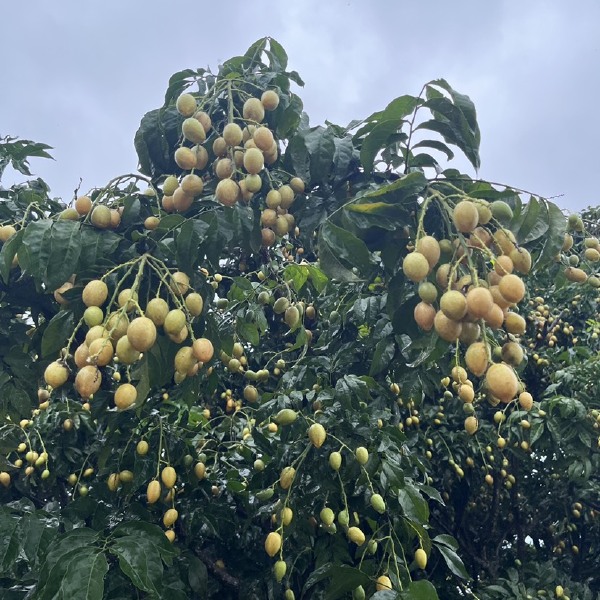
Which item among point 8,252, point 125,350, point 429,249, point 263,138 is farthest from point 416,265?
point 8,252

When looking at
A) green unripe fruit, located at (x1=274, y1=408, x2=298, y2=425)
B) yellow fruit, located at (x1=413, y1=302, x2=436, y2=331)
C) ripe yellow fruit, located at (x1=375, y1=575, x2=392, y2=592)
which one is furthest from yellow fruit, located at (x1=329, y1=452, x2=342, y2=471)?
yellow fruit, located at (x1=413, y1=302, x2=436, y2=331)

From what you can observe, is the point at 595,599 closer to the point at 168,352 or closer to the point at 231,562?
the point at 231,562

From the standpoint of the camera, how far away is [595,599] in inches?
149

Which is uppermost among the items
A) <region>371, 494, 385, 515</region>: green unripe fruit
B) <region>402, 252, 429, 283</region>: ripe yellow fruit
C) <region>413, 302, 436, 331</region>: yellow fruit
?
<region>402, 252, 429, 283</region>: ripe yellow fruit

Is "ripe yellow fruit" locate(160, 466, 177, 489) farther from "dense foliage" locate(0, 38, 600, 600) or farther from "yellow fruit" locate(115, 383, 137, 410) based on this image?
"yellow fruit" locate(115, 383, 137, 410)

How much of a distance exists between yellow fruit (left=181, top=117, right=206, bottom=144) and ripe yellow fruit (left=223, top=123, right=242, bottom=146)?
76 millimetres

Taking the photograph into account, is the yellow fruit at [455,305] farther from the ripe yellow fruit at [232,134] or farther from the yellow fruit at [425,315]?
the ripe yellow fruit at [232,134]

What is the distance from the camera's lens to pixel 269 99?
2014 millimetres

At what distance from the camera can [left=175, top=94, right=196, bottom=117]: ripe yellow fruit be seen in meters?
1.99

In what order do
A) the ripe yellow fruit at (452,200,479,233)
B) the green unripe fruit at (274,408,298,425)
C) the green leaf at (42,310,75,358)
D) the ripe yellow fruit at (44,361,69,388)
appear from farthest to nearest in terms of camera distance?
the green unripe fruit at (274,408,298,425) < the green leaf at (42,310,75,358) < the ripe yellow fruit at (44,361,69,388) < the ripe yellow fruit at (452,200,479,233)

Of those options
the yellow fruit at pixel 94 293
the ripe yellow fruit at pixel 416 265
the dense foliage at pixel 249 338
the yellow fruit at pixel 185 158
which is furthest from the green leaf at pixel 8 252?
the ripe yellow fruit at pixel 416 265

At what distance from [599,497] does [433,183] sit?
332 centimetres

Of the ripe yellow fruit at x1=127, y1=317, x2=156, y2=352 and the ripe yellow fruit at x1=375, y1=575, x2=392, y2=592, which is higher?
the ripe yellow fruit at x1=127, y1=317, x2=156, y2=352

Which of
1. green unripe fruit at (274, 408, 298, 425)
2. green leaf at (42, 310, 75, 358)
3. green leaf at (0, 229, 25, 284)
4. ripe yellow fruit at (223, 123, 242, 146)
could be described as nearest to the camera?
green leaf at (42, 310, 75, 358)
